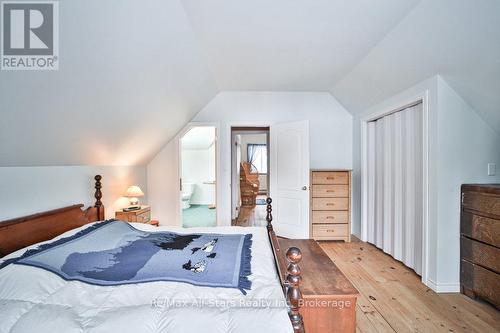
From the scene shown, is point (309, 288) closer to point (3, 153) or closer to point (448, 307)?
point (448, 307)

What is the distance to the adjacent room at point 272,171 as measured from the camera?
3.60ft

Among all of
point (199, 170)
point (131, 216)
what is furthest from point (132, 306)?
point (199, 170)

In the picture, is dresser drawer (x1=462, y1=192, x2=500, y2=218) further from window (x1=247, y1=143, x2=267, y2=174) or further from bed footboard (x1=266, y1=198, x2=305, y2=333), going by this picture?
window (x1=247, y1=143, x2=267, y2=174)

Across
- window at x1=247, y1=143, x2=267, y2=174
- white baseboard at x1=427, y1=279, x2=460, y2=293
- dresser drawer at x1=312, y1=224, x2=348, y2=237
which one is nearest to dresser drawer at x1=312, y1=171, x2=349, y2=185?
dresser drawer at x1=312, y1=224, x2=348, y2=237

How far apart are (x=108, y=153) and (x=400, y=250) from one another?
3709 millimetres

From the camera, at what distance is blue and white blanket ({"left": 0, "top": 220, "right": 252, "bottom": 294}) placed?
1.15 meters

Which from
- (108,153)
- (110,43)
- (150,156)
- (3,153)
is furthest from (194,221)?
(110,43)

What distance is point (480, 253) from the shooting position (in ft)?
6.26

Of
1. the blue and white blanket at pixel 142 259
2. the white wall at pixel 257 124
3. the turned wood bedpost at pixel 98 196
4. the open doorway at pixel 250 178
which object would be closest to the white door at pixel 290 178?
the white wall at pixel 257 124

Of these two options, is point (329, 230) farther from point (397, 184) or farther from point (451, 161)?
point (451, 161)

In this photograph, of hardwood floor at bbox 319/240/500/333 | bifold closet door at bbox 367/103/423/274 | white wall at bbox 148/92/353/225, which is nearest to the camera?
hardwood floor at bbox 319/240/500/333

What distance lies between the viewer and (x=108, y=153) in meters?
2.53

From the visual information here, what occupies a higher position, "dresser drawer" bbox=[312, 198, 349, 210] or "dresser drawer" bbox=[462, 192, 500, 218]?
"dresser drawer" bbox=[462, 192, 500, 218]

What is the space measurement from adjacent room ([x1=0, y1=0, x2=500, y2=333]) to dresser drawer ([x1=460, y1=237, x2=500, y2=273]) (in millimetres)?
10
